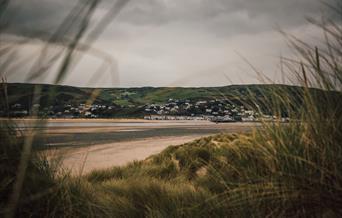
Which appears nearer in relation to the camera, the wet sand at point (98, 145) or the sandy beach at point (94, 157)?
the wet sand at point (98, 145)

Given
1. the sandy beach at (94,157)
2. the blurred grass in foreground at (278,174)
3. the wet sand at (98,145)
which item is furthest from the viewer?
the sandy beach at (94,157)

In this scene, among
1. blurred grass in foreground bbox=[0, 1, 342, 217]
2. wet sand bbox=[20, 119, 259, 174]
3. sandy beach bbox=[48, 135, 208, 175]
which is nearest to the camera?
blurred grass in foreground bbox=[0, 1, 342, 217]

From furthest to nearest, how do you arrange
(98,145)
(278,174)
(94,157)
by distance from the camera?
(98,145), (94,157), (278,174)

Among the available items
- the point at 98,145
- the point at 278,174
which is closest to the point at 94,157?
the point at 98,145

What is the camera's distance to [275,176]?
1.50 meters

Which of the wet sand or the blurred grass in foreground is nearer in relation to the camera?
the blurred grass in foreground

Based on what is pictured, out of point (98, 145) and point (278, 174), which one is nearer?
point (278, 174)

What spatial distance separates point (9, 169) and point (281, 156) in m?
1.21

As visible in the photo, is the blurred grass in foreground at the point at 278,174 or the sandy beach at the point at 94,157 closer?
the blurred grass in foreground at the point at 278,174

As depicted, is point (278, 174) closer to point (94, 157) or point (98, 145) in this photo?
point (94, 157)

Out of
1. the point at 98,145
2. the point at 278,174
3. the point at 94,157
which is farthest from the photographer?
the point at 98,145

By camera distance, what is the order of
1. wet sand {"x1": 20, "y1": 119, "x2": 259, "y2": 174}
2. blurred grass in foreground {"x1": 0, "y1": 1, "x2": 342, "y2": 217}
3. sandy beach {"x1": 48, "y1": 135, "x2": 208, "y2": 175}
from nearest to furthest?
1. blurred grass in foreground {"x1": 0, "y1": 1, "x2": 342, "y2": 217}
2. wet sand {"x1": 20, "y1": 119, "x2": 259, "y2": 174}
3. sandy beach {"x1": 48, "y1": 135, "x2": 208, "y2": 175}

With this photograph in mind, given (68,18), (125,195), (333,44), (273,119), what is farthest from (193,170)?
(68,18)

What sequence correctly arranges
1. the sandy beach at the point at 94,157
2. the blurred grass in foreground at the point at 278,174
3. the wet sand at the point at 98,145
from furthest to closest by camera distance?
1. the sandy beach at the point at 94,157
2. the wet sand at the point at 98,145
3. the blurred grass in foreground at the point at 278,174
